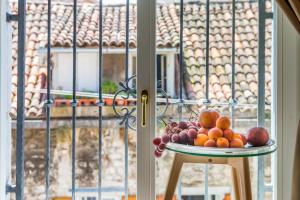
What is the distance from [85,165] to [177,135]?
0.60 meters

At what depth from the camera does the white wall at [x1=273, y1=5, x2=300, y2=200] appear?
170cm

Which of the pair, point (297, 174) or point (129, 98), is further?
point (129, 98)

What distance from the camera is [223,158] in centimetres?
147

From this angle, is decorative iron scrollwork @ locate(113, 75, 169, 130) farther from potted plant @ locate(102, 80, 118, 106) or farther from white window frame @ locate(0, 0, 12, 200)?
white window frame @ locate(0, 0, 12, 200)

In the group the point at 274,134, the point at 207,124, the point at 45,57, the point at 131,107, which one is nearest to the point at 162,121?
the point at 131,107

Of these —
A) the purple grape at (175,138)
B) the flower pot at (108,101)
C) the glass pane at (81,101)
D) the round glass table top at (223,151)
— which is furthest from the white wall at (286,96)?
the flower pot at (108,101)

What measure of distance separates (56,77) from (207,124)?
2.68 ft

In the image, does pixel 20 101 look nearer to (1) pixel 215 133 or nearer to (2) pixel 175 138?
(2) pixel 175 138

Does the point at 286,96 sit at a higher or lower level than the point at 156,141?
higher

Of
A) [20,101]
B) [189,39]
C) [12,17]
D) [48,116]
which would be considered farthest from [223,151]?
[12,17]

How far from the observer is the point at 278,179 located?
1.72 m

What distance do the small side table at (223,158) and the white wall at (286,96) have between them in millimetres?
244

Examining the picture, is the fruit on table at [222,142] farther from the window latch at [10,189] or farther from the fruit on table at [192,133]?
the window latch at [10,189]

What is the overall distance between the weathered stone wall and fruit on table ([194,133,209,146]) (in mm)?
418
